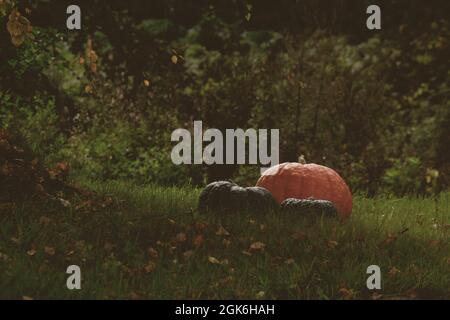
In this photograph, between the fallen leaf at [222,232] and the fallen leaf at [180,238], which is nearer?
the fallen leaf at [180,238]

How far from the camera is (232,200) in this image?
7.75 m

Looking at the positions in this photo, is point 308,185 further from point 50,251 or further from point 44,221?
point 50,251

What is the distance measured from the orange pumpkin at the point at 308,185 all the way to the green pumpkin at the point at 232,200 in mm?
584

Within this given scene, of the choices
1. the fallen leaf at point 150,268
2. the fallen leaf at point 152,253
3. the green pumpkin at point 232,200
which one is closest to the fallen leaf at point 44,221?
the fallen leaf at point 152,253

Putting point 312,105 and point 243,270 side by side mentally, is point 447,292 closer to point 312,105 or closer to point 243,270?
point 243,270

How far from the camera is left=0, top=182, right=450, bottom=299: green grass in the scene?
5.65 metres

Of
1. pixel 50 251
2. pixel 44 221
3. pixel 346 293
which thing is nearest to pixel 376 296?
pixel 346 293

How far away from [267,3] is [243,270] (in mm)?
11089

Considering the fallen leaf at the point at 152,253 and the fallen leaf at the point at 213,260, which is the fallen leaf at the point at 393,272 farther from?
the fallen leaf at the point at 152,253

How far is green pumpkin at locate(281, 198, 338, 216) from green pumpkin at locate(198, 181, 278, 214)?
0.52 feet

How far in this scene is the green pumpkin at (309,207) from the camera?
25.2 feet

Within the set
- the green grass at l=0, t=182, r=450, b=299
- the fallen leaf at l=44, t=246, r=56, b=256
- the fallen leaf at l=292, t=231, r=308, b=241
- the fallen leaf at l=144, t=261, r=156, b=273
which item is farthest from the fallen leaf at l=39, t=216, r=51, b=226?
the fallen leaf at l=292, t=231, r=308, b=241

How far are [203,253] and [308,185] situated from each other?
7.52 feet

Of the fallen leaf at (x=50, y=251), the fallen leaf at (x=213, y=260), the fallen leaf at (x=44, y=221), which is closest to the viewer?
the fallen leaf at (x=50, y=251)
